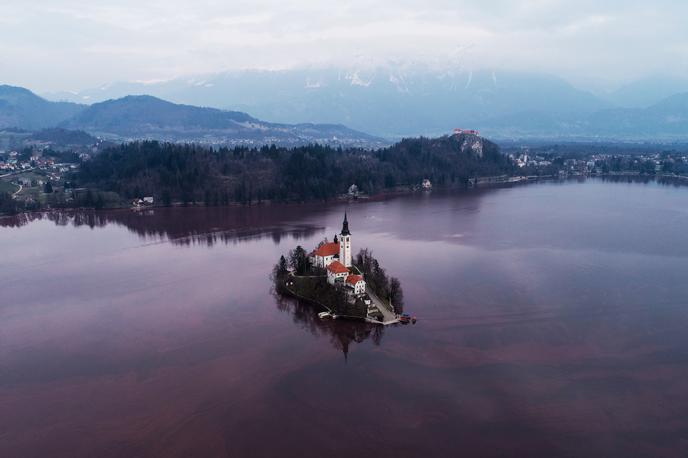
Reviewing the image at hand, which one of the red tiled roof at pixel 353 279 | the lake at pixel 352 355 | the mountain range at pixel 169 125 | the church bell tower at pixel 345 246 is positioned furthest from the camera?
the mountain range at pixel 169 125

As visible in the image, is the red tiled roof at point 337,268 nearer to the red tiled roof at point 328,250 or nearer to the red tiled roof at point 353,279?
the red tiled roof at point 353,279

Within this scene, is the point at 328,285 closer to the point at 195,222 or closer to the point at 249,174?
the point at 195,222

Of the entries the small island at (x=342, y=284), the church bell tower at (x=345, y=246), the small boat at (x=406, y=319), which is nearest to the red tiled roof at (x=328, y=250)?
the small island at (x=342, y=284)

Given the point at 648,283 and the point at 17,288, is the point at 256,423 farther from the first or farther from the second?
the point at 648,283

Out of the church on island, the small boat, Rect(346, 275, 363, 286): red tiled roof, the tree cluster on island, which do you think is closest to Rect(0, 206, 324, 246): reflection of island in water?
the tree cluster on island

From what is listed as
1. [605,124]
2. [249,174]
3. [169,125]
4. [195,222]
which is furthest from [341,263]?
[605,124]

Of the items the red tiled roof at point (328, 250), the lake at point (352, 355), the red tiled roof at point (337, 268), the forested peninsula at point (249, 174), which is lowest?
the lake at point (352, 355)

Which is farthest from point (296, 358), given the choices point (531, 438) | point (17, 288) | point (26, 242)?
point (26, 242)
